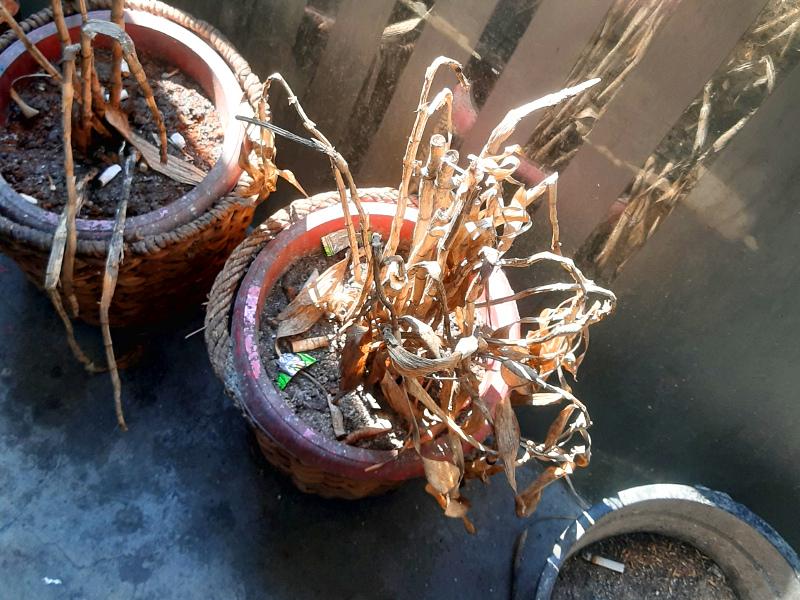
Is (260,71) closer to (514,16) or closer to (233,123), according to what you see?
(233,123)

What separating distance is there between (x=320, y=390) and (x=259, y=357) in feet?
0.44

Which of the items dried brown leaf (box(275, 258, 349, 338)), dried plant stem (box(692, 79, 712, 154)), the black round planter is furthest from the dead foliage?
dried plant stem (box(692, 79, 712, 154))

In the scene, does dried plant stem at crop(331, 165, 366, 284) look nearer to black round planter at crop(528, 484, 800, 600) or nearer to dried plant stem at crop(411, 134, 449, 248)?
dried plant stem at crop(411, 134, 449, 248)

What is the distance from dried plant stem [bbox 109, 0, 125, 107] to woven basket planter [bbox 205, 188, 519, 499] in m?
0.38

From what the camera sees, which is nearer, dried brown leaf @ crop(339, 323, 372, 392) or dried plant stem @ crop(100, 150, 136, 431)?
dried plant stem @ crop(100, 150, 136, 431)

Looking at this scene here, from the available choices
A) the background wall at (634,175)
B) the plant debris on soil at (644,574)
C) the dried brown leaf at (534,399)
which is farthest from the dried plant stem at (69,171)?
the plant debris on soil at (644,574)

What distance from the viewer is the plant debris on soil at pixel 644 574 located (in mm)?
1187

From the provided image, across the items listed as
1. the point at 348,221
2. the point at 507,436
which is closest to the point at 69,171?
the point at 348,221

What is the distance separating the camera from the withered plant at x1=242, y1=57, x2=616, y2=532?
79 centimetres

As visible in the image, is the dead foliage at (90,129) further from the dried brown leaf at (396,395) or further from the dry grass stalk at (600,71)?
the dry grass stalk at (600,71)

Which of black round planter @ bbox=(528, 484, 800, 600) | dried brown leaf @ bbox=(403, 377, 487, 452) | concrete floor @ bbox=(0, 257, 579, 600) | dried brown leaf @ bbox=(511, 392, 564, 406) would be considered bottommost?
concrete floor @ bbox=(0, 257, 579, 600)

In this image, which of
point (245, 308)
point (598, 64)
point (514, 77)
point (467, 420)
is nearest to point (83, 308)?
point (245, 308)

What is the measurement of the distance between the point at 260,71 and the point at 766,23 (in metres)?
1.04

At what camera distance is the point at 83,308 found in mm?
1184
